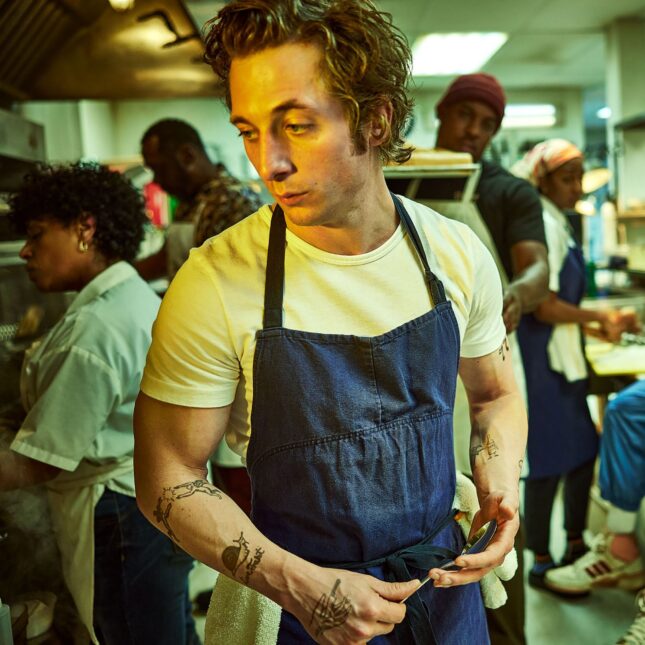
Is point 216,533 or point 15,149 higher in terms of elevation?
point 15,149

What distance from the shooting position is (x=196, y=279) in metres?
0.90

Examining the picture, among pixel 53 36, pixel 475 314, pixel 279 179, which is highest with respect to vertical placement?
pixel 53 36

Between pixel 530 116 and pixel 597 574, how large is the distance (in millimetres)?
6881

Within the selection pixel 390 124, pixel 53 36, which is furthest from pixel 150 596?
pixel 53 36

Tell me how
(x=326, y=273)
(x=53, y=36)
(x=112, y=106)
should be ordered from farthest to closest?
(x=112, y=106)
(x=53, y=36)
(x=326, y=273)

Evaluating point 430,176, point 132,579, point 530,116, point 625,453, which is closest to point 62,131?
point 430,176

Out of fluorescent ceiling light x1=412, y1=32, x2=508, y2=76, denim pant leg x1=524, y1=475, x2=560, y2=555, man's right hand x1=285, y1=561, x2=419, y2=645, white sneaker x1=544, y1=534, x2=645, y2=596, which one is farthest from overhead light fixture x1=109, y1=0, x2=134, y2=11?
fluorescent ceiling light x1=412, y1=32, x2=508, y2=76

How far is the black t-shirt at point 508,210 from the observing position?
6.50ft

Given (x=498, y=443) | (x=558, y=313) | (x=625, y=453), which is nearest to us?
(x=498, y=443)

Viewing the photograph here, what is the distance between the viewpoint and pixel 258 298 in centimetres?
92

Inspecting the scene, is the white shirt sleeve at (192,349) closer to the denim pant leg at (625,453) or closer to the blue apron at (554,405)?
the blue apron at (554,405)

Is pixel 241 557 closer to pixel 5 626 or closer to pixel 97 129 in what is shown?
pixel 5 626

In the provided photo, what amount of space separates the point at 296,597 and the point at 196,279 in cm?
44

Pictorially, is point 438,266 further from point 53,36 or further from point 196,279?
point 53,36
